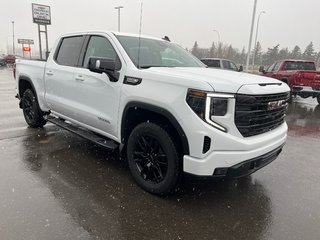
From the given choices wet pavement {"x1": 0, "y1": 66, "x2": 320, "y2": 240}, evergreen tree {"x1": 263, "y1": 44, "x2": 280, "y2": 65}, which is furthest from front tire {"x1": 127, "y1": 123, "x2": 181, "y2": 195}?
evergreen tree {"x1": 263, "y1": 44, "x2": 280, "y2": 65}

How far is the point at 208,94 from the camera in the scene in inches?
112

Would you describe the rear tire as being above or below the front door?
below

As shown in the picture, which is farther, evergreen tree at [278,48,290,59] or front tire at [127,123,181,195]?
evergreen tree at [278,48,290,59]

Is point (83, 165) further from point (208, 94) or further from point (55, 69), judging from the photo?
point (208, 94)

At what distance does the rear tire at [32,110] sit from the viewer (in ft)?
19.7

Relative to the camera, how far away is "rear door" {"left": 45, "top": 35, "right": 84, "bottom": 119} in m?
4.66

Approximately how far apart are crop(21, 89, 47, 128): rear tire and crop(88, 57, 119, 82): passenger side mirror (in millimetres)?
2873

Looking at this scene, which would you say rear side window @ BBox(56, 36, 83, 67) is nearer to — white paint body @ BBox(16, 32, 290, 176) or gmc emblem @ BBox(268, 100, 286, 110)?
white paint body @ BBox(16, 32, 290, 176)

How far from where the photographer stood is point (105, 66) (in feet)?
11.5

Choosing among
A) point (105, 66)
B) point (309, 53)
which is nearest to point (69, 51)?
point (105, 66)

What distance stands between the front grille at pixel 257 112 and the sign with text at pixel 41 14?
32.1 m

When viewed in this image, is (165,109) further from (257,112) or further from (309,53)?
(309,53)

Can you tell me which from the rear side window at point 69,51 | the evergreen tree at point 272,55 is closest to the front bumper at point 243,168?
the rear side window at point 69,51

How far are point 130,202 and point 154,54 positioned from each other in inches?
82.4
